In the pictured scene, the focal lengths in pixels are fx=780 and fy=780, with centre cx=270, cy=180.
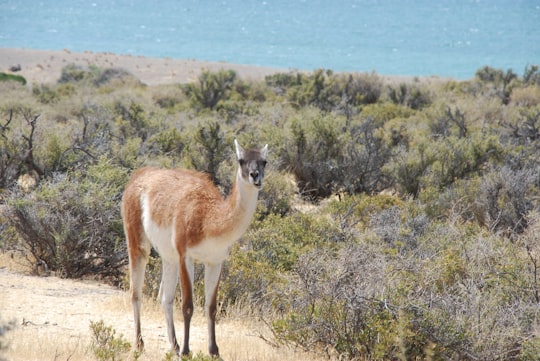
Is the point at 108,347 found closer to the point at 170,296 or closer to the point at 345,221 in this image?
the point at 170,296

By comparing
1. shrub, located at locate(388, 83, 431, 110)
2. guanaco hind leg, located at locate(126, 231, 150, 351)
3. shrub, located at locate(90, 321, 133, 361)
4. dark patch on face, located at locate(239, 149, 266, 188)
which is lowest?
shrub, located at locate(90, 321, 133, 361)

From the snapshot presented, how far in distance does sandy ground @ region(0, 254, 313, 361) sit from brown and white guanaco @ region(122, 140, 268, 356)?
0.45 metres

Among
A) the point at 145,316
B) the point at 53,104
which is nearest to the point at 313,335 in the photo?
the point at 145,316

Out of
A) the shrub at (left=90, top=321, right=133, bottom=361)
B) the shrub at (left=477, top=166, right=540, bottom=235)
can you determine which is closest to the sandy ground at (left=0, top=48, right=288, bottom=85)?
the shrub at (left=477, top=166, right=540, bottom=235)

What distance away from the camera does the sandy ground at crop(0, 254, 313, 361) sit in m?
6.18

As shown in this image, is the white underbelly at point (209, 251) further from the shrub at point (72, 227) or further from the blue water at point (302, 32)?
the blue water at point (302, 32)

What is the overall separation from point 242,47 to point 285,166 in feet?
295

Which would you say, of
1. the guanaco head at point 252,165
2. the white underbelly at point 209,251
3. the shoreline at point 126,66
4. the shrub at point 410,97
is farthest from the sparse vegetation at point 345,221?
the shoreline at point 126,66

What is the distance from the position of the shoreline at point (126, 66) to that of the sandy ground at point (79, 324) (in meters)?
36.5

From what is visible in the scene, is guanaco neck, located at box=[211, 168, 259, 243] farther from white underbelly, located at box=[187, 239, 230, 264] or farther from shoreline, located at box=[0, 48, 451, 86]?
shoreline, located at box=[0, 48, 451, 86]

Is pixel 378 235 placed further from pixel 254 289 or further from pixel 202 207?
pixel 202 207

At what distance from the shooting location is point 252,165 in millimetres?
5523

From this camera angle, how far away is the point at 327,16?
168 meters

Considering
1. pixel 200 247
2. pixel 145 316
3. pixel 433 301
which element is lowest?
pixel 145 316
